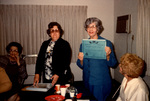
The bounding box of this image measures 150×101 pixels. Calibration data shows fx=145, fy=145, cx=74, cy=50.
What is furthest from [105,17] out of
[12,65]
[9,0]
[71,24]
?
[12,65]

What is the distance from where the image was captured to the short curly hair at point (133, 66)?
145 cm

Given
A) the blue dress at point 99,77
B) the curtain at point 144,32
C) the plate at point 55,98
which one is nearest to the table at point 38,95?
the plate at point 55,98

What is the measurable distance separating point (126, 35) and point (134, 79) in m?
2.65

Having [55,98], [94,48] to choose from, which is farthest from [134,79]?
[55,98]

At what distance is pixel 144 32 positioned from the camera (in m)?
2.95

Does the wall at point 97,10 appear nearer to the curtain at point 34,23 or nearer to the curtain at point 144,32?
the curtain at point 34,23

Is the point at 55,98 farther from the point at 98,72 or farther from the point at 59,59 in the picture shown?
the point at 59,59

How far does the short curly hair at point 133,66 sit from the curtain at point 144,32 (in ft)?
5.32

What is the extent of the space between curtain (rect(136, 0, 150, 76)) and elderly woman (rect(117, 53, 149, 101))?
1.61 metres

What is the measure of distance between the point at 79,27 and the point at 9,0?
2242 millimetres

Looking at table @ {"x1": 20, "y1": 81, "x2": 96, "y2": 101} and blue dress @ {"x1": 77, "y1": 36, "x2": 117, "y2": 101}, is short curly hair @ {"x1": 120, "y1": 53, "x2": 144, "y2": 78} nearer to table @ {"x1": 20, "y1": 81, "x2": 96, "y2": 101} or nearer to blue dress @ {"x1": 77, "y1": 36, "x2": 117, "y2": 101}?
blue dress @ {"x1": 77, "y1": 36, "x2": 117, "y2": 101}

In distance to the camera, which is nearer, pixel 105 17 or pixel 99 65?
pixel 99 65

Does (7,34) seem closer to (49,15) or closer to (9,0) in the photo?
(9,0)

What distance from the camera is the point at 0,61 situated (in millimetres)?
2445
